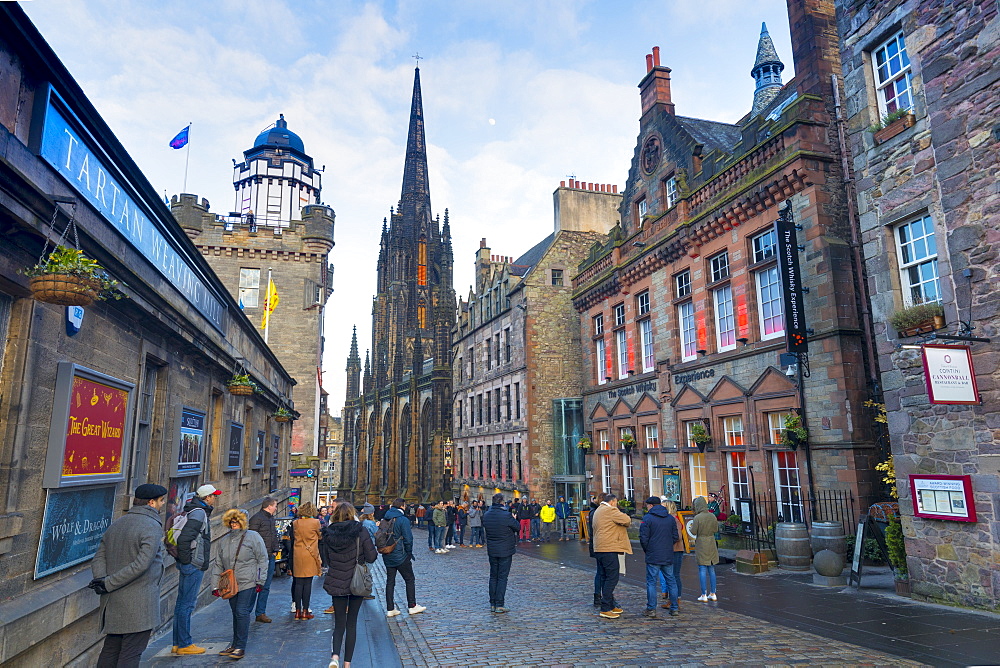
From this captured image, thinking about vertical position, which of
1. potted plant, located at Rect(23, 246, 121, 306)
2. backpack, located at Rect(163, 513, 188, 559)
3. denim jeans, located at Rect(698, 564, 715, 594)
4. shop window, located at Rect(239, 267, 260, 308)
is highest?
shop window, located at Rect(239, 267, 260, 308)

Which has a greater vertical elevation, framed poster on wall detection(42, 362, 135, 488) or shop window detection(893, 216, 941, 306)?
shop window detection(893, 216, 941, 306)

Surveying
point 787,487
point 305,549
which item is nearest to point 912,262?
point 787,487

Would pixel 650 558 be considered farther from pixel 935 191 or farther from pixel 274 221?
pixel 274 221

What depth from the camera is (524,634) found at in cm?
820

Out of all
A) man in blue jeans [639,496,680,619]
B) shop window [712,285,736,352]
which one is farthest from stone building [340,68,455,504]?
man in blue jeans [639,496,680,619]

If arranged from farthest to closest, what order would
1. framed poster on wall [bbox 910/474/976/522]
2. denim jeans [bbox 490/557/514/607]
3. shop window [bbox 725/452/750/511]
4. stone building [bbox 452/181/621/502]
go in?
stone building [bbox 452/181/621/502] < shop window [bbox 725/452/750/511] < denim jeans [bbox 490/557/514/607] < framed poster on wall [bbox 910/474/976/522]

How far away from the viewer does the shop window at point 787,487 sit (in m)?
15.0

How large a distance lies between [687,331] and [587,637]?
13700 mm

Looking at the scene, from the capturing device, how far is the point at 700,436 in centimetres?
1811

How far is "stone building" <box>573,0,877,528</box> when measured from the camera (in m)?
14.5

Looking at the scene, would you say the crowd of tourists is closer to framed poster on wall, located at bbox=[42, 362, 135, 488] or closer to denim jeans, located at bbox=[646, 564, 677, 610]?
denim jeans, located at bbox=[646, 564, 677, 610]

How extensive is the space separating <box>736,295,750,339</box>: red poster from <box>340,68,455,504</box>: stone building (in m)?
30.3

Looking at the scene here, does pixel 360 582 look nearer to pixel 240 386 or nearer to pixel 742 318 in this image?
pixel 240 386

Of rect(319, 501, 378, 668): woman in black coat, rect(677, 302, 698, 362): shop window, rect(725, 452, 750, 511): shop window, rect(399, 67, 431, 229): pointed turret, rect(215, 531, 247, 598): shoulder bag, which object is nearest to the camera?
rect(319, 501, 378, 668): woman in black coat
